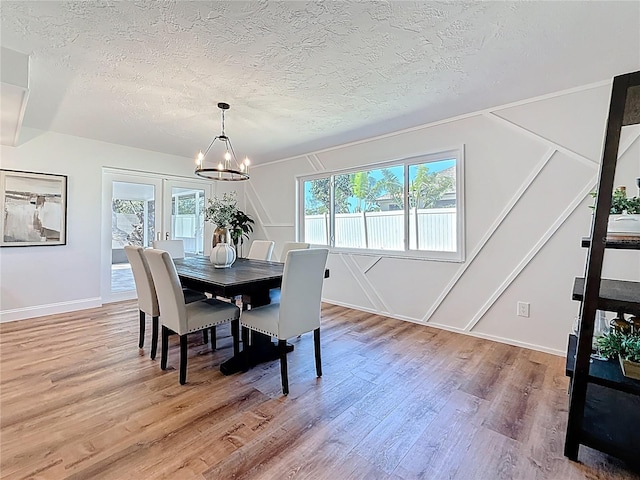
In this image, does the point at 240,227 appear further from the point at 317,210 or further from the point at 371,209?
the point at 371,209

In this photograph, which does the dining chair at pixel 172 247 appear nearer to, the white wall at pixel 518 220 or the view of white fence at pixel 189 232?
the view of white fence at pixel 189 232

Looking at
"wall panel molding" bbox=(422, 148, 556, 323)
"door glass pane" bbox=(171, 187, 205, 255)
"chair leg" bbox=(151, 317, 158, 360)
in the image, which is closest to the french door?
→ "door glass pane" bbox=(171, 187, 205, 255)

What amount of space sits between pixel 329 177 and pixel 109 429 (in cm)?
392

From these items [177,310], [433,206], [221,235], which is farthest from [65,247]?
[433,206]

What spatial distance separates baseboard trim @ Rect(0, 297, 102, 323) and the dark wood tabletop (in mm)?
2405

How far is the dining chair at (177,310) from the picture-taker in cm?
227

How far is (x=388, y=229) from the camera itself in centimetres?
414

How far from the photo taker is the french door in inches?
182

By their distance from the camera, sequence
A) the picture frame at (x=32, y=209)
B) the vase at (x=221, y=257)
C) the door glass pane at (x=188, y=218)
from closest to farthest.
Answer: the vase at (x=221, y=257), the picture frame at (x=32, y=209), the door glass pane at (x=188, y=218)

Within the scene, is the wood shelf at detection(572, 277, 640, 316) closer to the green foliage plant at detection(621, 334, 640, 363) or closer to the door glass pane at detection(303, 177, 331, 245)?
the green foliage plant at detection(621, 334, 640, 363)

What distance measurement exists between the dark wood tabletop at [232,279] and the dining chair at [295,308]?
0.23m

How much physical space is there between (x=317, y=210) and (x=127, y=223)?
2980mm

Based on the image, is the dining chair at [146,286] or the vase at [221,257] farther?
the vase at [221,257]

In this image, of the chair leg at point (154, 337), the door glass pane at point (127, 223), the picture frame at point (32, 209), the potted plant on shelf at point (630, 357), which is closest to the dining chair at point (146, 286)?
the chair leg at point (154, 337)
